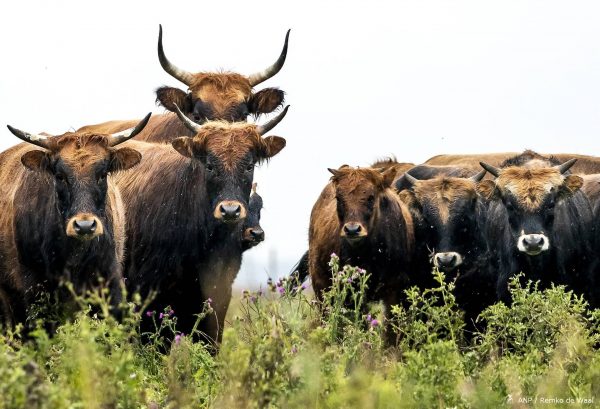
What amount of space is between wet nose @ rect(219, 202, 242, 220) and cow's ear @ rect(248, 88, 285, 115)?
2592 mm

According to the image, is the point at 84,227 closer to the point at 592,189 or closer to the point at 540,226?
the point at 540,226

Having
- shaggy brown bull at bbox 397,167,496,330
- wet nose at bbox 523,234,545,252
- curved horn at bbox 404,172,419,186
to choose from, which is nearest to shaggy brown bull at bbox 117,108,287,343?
shaggy brown bull at bbox 397,167,496,330

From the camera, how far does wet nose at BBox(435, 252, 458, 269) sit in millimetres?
11609

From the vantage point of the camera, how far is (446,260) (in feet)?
38.2

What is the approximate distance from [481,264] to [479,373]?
5344mm

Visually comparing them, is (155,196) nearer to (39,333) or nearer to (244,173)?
(244,173)

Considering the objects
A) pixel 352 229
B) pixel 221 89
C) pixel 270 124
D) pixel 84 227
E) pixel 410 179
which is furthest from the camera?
pixel 410 179

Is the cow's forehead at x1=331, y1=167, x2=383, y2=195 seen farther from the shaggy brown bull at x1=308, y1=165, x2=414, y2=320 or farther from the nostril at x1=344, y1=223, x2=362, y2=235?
the nostril at x1=344, y1=223, x2=362, y2=235

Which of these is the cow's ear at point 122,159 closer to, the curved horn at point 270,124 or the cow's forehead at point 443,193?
the curved horn at point 270,124

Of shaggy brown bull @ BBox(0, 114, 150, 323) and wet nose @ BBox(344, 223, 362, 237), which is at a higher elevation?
shaggy brown bull @ BBox(0, 114, 150, 323)

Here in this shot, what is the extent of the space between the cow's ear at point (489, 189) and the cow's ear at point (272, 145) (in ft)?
8.35

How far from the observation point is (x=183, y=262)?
10.1m

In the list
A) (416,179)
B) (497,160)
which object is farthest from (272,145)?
(497,160)

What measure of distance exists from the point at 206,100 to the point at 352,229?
2064 mm
